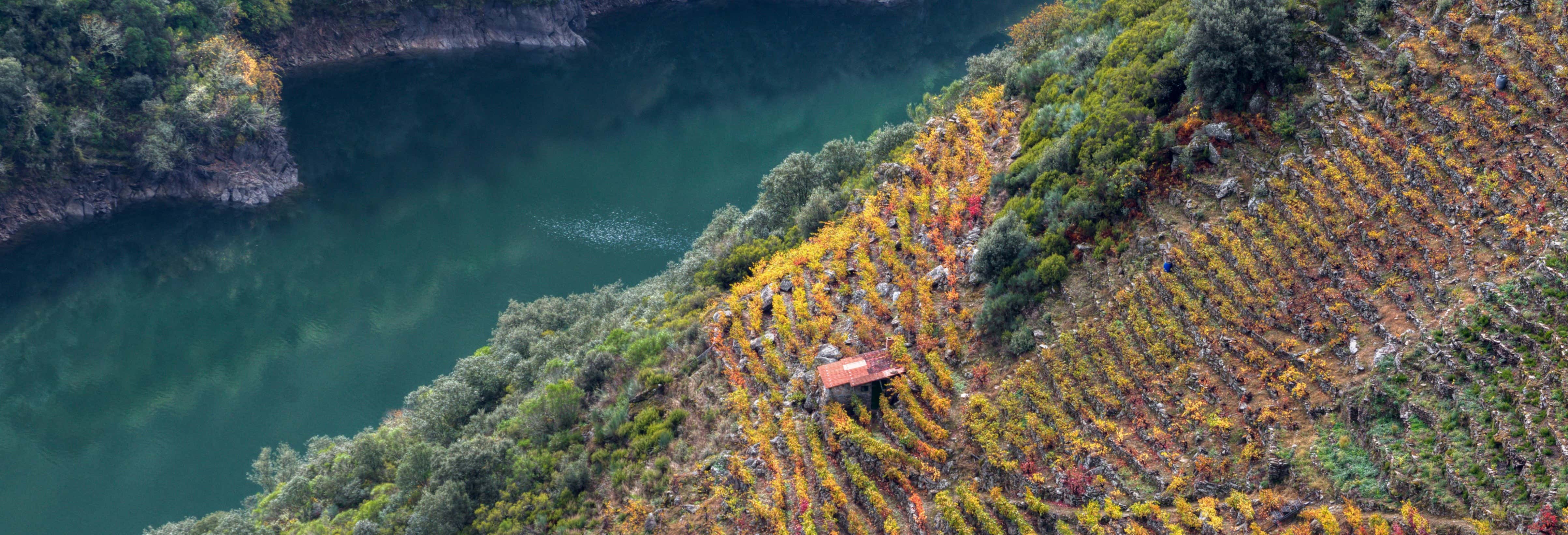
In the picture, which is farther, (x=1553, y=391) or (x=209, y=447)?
(x=209, y=447)

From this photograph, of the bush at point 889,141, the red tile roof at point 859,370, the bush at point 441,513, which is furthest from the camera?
the bush at point 889,141

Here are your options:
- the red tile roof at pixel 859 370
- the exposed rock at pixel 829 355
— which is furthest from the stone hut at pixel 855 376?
the exposed rock at pixel 829 355

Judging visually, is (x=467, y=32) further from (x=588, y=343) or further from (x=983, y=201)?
(x=983, y=201)

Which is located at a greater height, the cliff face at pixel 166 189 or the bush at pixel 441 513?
the cliff face at pixel 166 189

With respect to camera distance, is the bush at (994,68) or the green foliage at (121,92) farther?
the green foliage at (121,92)

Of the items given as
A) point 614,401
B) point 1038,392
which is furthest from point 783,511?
point 614,401

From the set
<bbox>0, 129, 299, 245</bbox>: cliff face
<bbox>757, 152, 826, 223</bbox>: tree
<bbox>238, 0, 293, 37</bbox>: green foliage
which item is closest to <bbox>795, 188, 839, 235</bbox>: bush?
<bbox>757, 152, 826, 223</bbox>: tree

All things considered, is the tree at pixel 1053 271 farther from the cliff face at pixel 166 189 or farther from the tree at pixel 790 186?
the cliff face at pixel 166 189
